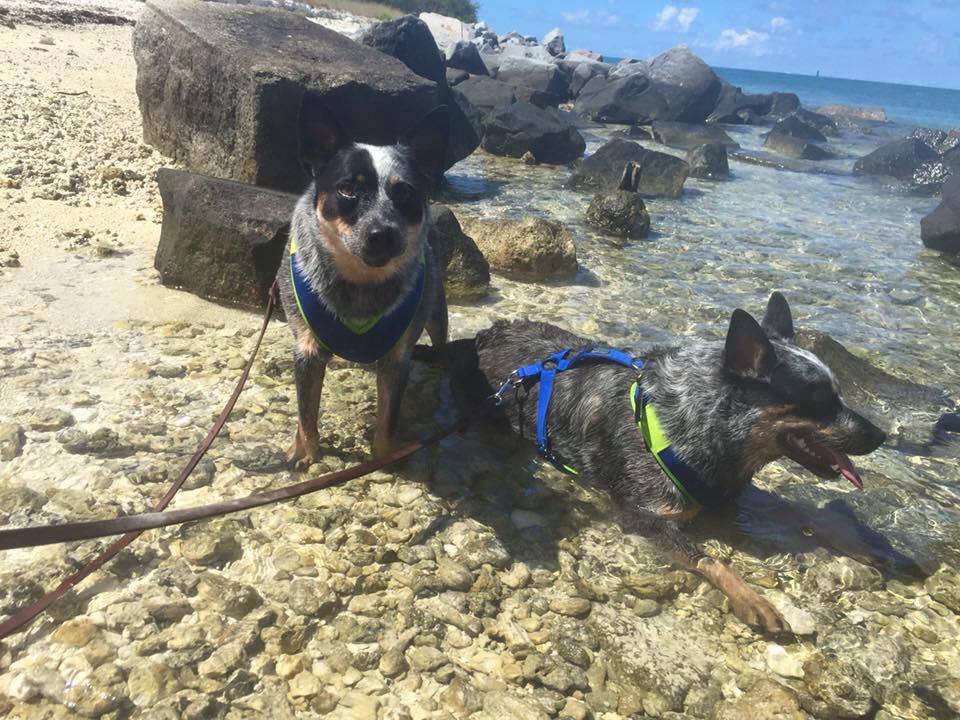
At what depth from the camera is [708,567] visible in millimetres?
3734

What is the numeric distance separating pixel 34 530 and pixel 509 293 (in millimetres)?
5865

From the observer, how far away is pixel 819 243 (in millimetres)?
11172

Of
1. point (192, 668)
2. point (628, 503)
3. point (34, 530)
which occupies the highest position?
point (34, 530)

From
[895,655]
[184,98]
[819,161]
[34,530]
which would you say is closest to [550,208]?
[184,98]

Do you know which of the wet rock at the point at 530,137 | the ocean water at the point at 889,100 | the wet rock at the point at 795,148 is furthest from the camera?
the ocean water at the point at 889,100

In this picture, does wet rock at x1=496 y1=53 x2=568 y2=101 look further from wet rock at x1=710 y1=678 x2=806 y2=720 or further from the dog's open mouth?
wet rock at x1=710 y1=678 x2=806 y2=720

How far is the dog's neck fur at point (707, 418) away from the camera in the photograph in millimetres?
3959

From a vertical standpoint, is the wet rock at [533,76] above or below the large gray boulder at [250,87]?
above

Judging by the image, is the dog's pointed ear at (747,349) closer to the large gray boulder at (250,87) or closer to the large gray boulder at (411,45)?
the large gray boulder at (250,87)

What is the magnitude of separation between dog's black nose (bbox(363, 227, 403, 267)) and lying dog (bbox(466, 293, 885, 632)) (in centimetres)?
157

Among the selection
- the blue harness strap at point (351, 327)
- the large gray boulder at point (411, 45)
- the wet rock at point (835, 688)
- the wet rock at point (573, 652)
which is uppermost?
the large gray boulder at point (411, 45)

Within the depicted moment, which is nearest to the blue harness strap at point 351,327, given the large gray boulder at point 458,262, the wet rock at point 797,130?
the large gray boulder at point 458,262

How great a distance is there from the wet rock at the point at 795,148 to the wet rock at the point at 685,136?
4.05 feet

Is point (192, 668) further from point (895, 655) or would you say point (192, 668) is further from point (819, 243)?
point (819, 243)
